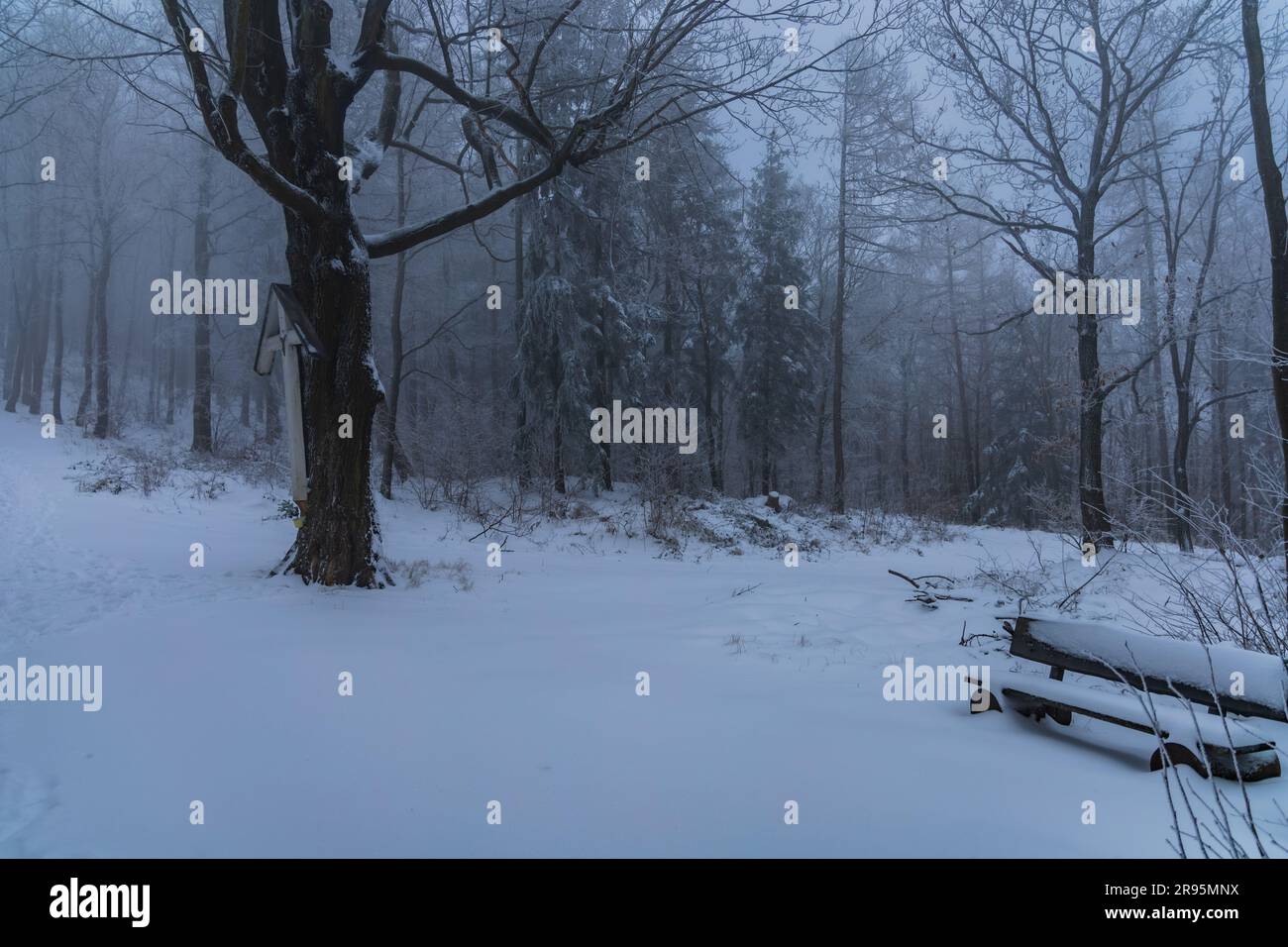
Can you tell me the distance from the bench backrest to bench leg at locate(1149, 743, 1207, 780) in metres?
0.26

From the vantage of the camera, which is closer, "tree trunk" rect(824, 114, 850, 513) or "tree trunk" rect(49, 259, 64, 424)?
"tree trunk" rect(824, 114, 850, 513)

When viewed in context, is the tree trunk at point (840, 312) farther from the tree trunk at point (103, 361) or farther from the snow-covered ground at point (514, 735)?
the tree trunk at point (103, 361)

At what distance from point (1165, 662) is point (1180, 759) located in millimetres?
633

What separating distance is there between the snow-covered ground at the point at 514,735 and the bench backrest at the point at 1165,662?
0.34 meters

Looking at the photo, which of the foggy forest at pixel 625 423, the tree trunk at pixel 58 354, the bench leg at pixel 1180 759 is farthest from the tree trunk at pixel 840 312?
the tree trunk at pixel 58 354

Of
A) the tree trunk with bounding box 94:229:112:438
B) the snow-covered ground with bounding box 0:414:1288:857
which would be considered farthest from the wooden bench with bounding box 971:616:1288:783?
the tree trunk with bounding box 94:229:112:438

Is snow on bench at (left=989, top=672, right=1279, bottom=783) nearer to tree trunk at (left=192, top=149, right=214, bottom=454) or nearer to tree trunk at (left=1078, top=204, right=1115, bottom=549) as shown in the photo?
tree trunk at (left=1078, top=204, right=1115, bottom=549)

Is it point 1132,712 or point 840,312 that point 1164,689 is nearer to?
point 1132,712

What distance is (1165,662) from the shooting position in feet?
11.4

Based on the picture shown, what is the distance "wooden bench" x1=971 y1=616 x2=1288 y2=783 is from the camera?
9.44ft

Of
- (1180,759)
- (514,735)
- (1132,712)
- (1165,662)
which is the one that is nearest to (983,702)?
(1132,712)

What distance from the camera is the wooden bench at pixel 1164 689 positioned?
2877mm
